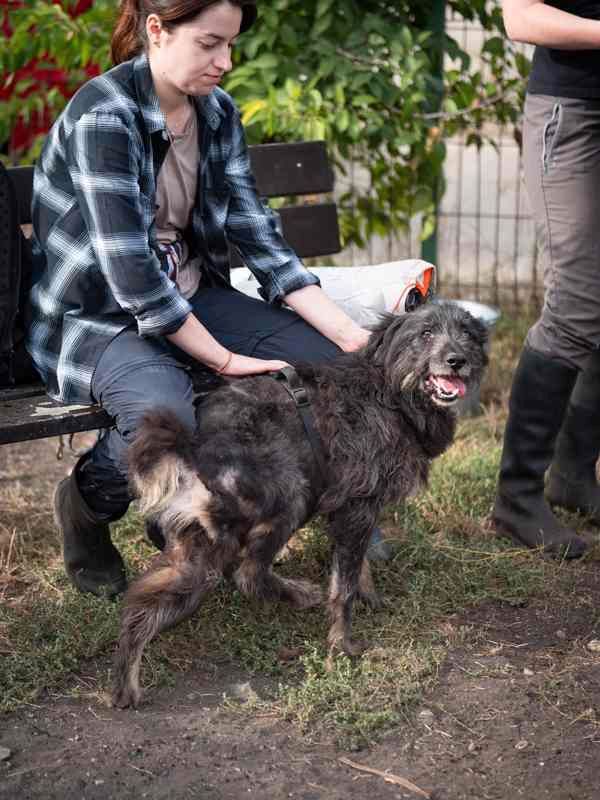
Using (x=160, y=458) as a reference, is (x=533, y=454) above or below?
below

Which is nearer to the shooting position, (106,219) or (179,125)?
(106,219)

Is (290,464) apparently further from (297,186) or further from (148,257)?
(297,186)

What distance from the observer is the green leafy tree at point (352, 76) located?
5.36 meters

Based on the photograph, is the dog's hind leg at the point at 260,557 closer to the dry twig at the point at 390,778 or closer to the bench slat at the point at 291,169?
the dry twig at the point at 390,778

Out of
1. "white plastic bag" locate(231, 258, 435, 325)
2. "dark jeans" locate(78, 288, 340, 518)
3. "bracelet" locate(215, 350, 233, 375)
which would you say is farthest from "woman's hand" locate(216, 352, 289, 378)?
"white plastic bag" locate(231, 258, 435, 325)

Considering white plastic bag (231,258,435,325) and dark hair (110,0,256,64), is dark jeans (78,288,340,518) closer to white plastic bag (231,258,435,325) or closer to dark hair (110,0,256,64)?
white plastic bag (231,258,435,325)

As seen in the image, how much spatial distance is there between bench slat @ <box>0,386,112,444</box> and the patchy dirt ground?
28.7 inches

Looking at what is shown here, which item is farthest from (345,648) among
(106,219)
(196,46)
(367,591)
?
(196,46)

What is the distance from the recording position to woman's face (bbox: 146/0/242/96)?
3273mm

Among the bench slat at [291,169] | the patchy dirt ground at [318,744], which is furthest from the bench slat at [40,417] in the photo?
the bench slat at [291,169]

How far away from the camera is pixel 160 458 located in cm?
302

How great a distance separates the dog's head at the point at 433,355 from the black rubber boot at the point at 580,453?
1128mm

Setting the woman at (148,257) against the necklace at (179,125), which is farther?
the necklace at (179,125)

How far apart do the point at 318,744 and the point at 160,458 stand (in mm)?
864
